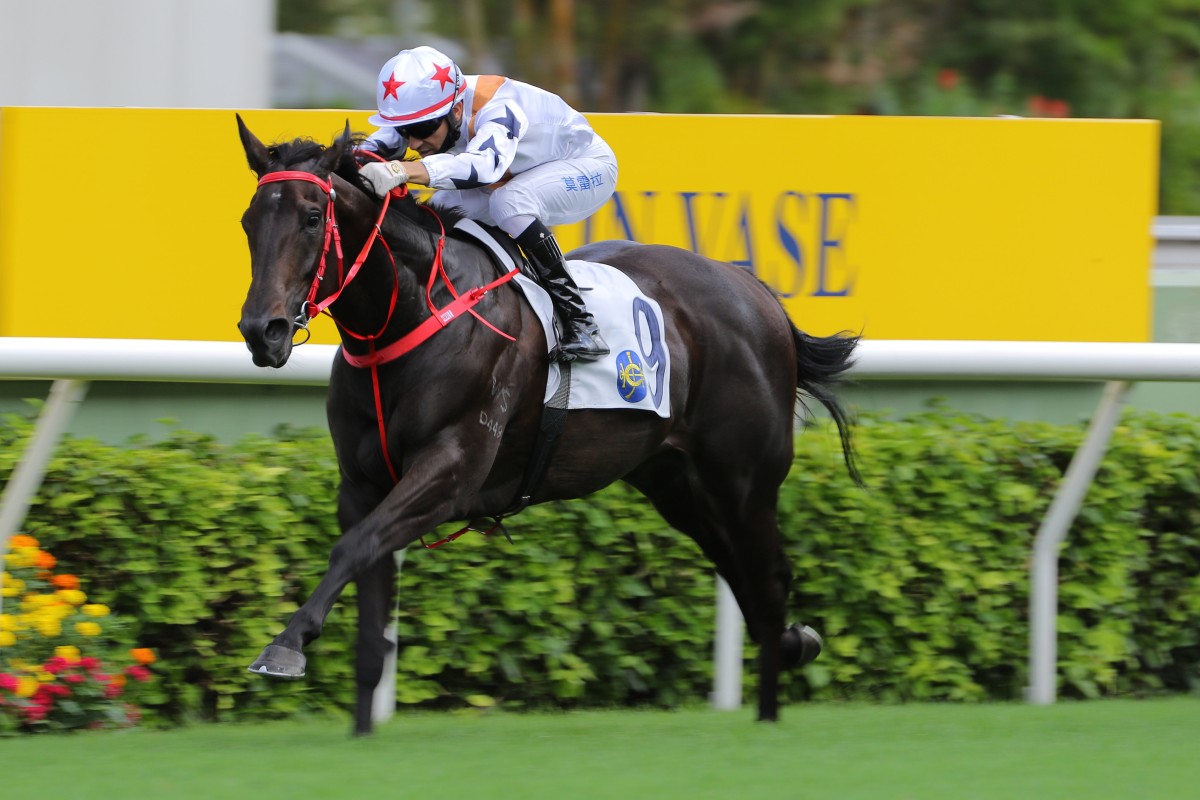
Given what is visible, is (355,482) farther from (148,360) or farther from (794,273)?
(794,273)

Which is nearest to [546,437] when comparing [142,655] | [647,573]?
[647,573]

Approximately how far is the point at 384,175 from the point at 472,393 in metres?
0.57

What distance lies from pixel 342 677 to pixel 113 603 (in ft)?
2.20

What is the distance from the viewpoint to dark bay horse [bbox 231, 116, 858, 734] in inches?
150

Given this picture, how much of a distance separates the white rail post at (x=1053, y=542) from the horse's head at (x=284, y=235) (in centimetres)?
239

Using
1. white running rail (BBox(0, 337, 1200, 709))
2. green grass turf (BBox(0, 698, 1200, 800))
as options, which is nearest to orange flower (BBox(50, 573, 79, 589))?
green grass turf (BBox(0, 698, 1200, 800))

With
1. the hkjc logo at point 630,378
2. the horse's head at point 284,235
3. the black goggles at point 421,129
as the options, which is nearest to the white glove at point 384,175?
the horse's head at point 284,235

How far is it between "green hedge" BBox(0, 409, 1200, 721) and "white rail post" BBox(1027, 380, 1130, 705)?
228mm

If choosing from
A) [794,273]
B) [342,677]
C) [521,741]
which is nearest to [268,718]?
[342,677]

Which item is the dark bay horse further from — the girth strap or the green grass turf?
the green grass turf

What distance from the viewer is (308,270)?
149 inches

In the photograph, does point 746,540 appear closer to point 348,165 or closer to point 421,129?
point 421,129

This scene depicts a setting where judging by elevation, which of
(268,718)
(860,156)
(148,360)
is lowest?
(268,718)

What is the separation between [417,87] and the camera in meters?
4.16
